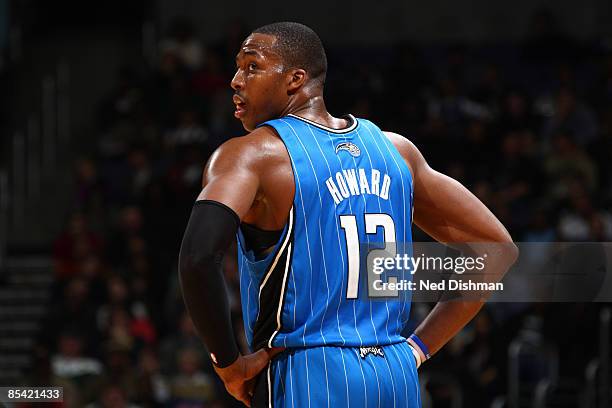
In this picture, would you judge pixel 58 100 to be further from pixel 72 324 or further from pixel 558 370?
pixel 558 370

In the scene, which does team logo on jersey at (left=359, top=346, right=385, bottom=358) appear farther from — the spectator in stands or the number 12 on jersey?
the spectator in stands

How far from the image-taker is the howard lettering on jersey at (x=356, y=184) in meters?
3.42

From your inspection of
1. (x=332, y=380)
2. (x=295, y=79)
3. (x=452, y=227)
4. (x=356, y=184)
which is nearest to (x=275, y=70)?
(x=295, y=79)

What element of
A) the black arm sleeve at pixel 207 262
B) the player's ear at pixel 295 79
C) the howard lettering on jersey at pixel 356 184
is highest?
the player's ear at pixel 295 79

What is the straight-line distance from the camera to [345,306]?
3420mm

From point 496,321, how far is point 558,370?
936 millimetres

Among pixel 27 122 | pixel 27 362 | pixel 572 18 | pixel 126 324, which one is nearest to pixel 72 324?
pixel 126 324

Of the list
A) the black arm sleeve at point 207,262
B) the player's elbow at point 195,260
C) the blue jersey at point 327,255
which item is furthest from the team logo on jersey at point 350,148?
the player's elbow at point 195,260

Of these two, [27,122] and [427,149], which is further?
[27,122]

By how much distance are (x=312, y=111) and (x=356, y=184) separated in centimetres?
33

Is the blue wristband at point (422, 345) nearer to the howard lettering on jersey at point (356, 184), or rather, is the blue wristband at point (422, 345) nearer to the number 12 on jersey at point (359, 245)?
the number 12 on jersey at point (359, 245)

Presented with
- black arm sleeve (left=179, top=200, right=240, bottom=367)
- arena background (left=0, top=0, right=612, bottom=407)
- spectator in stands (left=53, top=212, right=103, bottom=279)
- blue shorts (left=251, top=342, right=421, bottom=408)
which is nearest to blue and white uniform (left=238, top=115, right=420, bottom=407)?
blue shorts (left=251, top=342, right=421, bottom=408)

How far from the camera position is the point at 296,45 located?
3.59 meters

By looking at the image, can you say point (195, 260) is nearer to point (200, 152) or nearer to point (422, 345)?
point (422, 345)
